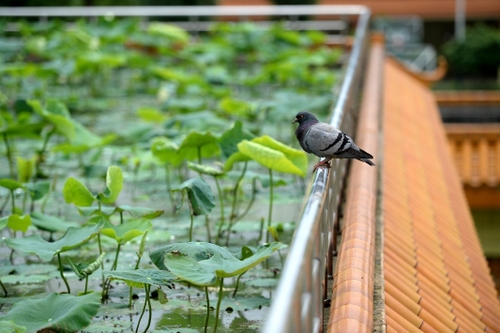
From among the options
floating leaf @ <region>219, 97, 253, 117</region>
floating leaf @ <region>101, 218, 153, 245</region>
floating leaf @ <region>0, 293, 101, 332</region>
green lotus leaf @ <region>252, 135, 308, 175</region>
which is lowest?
floating leaf @ <region>219, 97, 253, 117</region>

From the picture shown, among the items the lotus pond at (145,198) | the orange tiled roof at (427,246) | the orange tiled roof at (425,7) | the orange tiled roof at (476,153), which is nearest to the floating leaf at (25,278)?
the lotus pond at (145,198)

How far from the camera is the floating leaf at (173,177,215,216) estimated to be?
129 inches

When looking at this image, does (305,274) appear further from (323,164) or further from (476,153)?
(476,153)

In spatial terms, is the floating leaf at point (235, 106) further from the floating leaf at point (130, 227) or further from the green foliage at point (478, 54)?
the green foliage at point (478, 54)

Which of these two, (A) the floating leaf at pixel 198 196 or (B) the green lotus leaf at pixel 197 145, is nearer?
(A) the floating leaf at pixel 198 196

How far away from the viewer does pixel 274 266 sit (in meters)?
3.68

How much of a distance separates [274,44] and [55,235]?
20.1 feet

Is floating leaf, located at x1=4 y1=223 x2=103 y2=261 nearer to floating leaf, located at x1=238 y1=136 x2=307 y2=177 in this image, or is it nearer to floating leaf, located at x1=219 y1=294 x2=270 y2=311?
floating leaf, located at x1=219 y1=294 x2=270 y2=311

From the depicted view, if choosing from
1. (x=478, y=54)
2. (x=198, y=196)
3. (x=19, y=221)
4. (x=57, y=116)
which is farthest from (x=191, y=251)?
(x=478, y=54)

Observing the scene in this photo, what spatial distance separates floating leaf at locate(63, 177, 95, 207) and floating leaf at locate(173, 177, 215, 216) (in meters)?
0.35

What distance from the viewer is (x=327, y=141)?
9.69 feet

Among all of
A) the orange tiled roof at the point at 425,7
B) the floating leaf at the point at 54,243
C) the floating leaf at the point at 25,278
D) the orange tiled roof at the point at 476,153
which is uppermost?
the floating leaf at the point at 54,243

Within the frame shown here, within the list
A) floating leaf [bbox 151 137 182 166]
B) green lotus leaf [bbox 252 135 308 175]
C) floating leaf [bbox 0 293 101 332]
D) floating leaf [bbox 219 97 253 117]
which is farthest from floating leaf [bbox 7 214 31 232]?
floating leaf [bbox 219 97 253 117]

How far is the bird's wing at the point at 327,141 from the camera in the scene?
2.95m
